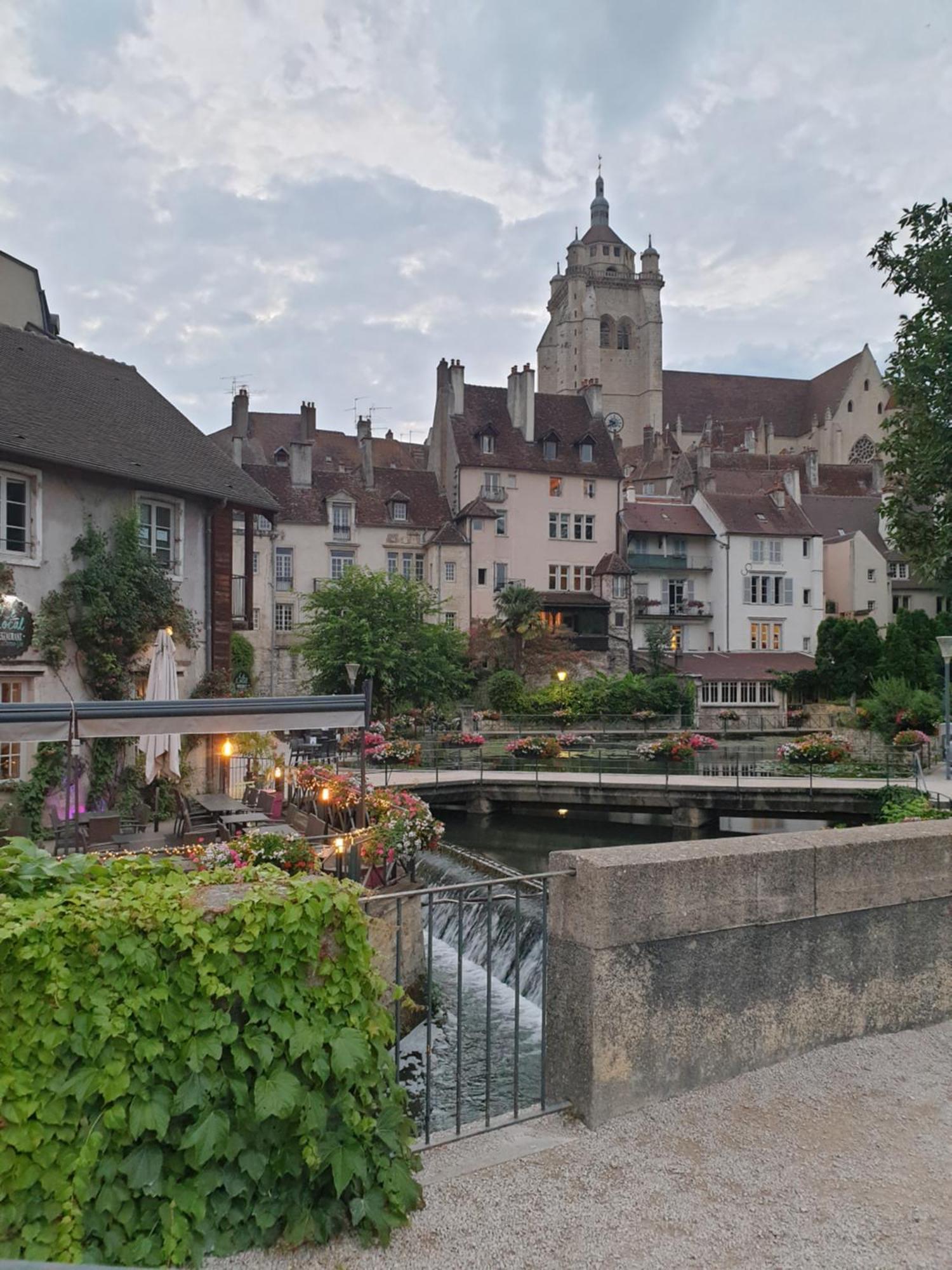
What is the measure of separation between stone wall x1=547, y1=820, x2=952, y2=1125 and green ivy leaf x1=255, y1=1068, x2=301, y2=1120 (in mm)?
1600

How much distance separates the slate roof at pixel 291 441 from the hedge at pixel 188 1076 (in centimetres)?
5407

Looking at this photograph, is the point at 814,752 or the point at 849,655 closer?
the point at 814,752

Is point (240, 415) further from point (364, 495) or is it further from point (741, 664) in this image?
point (741, 664)

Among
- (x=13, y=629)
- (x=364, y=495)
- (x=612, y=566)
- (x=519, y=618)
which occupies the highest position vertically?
(x=364, y=495)

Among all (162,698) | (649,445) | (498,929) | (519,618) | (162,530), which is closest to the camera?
(498,929)

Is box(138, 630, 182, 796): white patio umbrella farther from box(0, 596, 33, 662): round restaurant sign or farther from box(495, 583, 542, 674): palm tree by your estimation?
box(495, 583, 542, 674): palm tree

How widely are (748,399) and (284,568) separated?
63125 millimetres

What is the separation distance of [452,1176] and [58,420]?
63.0ft

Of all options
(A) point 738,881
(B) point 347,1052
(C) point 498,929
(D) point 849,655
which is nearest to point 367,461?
(D) point 849,655

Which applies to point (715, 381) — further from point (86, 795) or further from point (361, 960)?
point (361, 960)

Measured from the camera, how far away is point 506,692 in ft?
152

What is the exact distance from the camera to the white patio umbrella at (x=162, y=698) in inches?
594

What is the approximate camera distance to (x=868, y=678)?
48219 millimetres

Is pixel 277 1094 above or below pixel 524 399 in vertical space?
below
